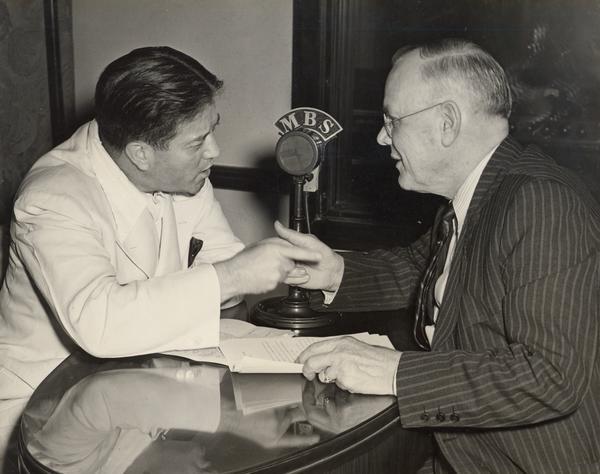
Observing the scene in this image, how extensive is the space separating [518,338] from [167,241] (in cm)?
110

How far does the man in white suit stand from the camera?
188cm

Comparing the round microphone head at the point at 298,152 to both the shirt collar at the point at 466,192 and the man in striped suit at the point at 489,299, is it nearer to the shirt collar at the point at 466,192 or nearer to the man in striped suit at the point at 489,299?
the man in striped suit at the point at 489,299

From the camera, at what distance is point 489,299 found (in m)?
1.81

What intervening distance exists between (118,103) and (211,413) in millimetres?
891

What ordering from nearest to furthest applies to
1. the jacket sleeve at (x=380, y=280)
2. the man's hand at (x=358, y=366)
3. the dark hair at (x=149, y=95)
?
the man's hand at (x=358, y=366)
the dark hair at (x=149, y=95)
the jacket sleeve at (x=380, y=280)

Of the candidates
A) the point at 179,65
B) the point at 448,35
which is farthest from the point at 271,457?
the point at 448,35

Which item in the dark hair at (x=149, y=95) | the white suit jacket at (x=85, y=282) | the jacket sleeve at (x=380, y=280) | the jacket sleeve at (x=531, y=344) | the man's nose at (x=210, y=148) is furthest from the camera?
Result: the jacket sleeve at (x=380, y=280)

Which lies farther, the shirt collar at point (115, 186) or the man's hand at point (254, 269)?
the shirt collar at point (115, 186)

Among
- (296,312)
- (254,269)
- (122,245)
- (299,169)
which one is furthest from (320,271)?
(122,245)

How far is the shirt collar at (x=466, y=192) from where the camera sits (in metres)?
2.05

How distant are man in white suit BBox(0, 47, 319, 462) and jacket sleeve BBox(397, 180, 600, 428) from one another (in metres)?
0.52

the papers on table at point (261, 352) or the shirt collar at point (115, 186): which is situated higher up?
the shirt collar at point (115, 186)

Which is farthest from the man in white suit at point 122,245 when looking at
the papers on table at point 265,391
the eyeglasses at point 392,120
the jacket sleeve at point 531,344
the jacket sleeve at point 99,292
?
the jacket sleeve at point 531,344

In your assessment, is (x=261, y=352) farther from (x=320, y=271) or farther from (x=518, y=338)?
(x=518, y=338)
